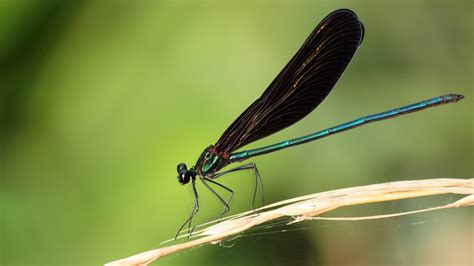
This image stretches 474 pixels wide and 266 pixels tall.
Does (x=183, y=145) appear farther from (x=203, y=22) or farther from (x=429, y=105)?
(x=429, y=105)

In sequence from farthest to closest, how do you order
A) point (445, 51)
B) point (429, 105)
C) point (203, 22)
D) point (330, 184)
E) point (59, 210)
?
point (445, 51) → point (203, 22) → point (330, 184) → point (59, 210) → point (429, 105)

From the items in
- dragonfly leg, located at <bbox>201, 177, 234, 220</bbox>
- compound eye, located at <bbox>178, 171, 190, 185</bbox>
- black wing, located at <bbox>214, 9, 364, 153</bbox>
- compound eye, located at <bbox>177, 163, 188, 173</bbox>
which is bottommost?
dragonfly leg, located at <bbox>201, 177, 234, 220</bbox>

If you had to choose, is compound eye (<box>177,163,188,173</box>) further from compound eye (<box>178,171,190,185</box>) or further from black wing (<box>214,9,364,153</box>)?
black wing (<box>214,9,364,153</box>)

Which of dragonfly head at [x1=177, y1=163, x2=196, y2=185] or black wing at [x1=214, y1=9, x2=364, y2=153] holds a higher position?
black wing at [x1=214, y1=9, x2=364, y2=153]

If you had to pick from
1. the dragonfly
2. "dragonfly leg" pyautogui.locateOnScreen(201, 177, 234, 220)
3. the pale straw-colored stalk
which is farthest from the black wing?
the pale straw-colored stalk

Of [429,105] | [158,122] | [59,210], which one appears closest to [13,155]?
[59,210]

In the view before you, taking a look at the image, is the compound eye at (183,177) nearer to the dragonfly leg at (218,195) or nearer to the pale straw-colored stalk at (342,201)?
the dragonfly leg at (218,195)
